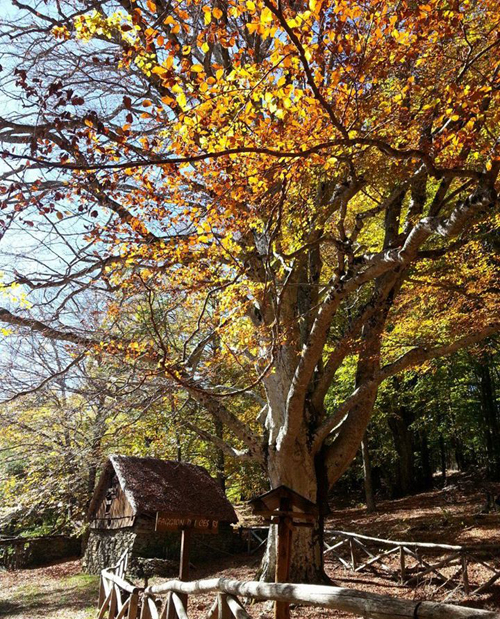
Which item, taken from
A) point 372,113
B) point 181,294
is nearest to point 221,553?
point 181,294

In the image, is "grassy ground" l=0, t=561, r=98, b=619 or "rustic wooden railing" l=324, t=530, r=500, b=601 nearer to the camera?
"rustic wooden railing" l=324, t=530, r=500, b=601

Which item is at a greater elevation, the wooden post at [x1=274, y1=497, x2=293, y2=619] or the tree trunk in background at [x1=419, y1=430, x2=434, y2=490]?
the tree trunk in background at [x1=419, y1=430, x2=434, y2=490]

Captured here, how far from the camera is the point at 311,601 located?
3721 mm

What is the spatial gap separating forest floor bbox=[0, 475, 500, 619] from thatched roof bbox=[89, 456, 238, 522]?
7.06ft

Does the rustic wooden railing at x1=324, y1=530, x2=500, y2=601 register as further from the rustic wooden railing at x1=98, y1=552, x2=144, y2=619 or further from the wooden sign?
the rustic wooden railing at x1=98, y1=552, x2=144, y2=619

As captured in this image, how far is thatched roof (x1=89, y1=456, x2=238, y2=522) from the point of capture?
17.4 m

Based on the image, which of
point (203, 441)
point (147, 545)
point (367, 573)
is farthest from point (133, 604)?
point (203, 441)

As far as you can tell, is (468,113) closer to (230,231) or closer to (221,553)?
(230,231)

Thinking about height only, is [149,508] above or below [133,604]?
above

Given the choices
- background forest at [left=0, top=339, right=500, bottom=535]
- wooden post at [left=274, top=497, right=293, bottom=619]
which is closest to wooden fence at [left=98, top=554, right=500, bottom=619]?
wooden post at [left=274, top=497, right=293, bottom=619]

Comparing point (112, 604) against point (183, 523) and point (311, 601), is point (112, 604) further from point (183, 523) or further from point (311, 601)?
point (311, 601)

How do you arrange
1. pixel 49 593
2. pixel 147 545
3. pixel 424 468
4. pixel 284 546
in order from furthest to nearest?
pixel 424 468
pixel 147 545
pixel 49 593
pixel 284 546

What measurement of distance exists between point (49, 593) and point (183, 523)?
11092 mm

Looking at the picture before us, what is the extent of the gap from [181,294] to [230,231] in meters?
2.51
